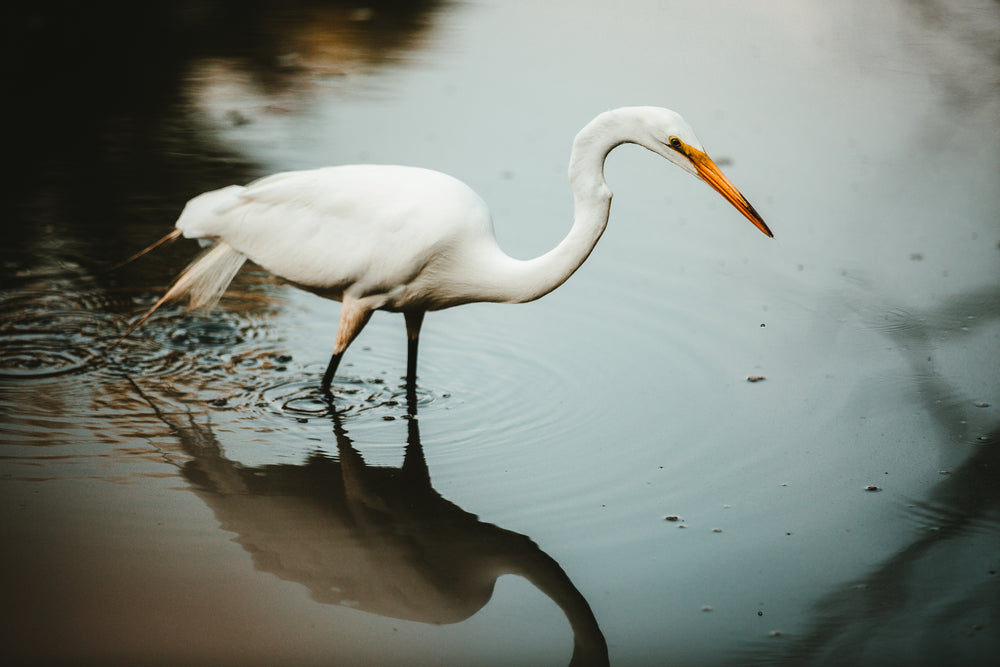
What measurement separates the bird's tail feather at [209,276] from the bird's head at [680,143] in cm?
172

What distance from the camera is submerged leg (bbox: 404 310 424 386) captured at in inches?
164

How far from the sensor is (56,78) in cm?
766

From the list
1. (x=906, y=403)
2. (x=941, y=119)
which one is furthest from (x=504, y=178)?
(x=941, y=119)

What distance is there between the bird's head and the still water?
0.94m

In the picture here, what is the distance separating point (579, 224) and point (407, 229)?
23.8 inches

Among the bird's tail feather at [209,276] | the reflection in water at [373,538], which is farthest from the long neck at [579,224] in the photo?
the bird's tail feather at [209,276]

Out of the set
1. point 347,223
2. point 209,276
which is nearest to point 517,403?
point 347,223

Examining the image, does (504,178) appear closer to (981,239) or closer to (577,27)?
(981,239)

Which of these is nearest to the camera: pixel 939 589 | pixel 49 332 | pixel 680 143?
pixel 939 589

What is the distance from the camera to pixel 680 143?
11.7 ft

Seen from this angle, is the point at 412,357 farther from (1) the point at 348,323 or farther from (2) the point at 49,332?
(2) the point at 49,332

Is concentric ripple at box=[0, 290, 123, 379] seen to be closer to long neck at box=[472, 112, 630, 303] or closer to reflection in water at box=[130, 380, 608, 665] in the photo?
reflection in water at box=[130, 380, 608, 665]

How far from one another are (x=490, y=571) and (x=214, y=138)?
4.55 meters

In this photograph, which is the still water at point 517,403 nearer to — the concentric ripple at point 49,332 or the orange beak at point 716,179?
the concentric ripple at point 49,332
